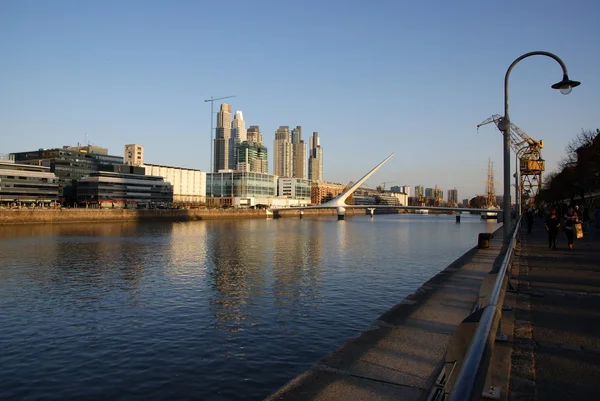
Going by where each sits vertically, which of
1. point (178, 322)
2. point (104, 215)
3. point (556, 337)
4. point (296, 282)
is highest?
point (104, 215)

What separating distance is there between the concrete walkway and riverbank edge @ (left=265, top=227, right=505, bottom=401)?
1116 millimetres

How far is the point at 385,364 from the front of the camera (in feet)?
21.0

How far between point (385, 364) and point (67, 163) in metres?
133

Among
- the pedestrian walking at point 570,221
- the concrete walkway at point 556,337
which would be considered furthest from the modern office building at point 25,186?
the concrete walkway at point 556,337

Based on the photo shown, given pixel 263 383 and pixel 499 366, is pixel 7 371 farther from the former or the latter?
pixel 499 366

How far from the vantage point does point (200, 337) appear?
1123 centimetres

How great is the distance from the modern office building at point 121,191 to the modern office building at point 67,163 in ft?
20.2

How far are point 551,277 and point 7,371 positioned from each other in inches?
512

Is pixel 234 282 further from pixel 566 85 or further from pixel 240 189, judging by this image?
pixel 240 189

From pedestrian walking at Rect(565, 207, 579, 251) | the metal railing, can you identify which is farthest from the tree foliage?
the metal railing

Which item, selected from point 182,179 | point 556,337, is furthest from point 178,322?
point 182,179

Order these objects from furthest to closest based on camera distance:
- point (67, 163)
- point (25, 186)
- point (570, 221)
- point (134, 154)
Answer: point (134, 154) → point (67, 163) → point (25, 186) → point (570, 221)

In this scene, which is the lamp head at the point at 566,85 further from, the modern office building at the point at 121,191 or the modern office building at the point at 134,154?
the modern office building at the point at 134,154

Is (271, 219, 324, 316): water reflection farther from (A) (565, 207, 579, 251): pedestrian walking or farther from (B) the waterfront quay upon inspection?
(A) (565, 207, 579, 251): pedestrian walking
